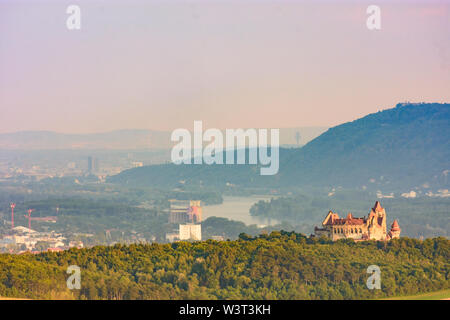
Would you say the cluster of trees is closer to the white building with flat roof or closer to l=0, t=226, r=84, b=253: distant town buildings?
l=0, t=226, r=84, b=253: distant town buildings

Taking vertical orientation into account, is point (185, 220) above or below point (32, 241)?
above

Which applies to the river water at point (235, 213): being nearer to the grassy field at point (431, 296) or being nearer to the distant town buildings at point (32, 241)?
the distant town buildings at point (32, 241)

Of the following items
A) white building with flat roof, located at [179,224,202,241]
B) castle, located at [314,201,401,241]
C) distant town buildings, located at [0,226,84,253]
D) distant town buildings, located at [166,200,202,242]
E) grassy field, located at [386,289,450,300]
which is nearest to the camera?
grassy field, located at [386,289,450,300]

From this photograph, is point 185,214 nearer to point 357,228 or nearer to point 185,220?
point 185,220

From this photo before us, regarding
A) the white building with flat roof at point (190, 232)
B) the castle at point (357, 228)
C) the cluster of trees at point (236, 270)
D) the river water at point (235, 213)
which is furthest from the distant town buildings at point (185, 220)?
the cluster of trees at point (236, 270)

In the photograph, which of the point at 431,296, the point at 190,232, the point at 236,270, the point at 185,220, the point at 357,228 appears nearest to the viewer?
the point at 431,296

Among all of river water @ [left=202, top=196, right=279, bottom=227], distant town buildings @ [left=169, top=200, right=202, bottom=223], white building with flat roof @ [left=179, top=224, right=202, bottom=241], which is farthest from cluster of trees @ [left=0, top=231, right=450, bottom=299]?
river water @ [left=202, top=196, right=279, bottom=227]

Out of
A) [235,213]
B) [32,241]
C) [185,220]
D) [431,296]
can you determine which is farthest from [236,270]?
[235,213]
